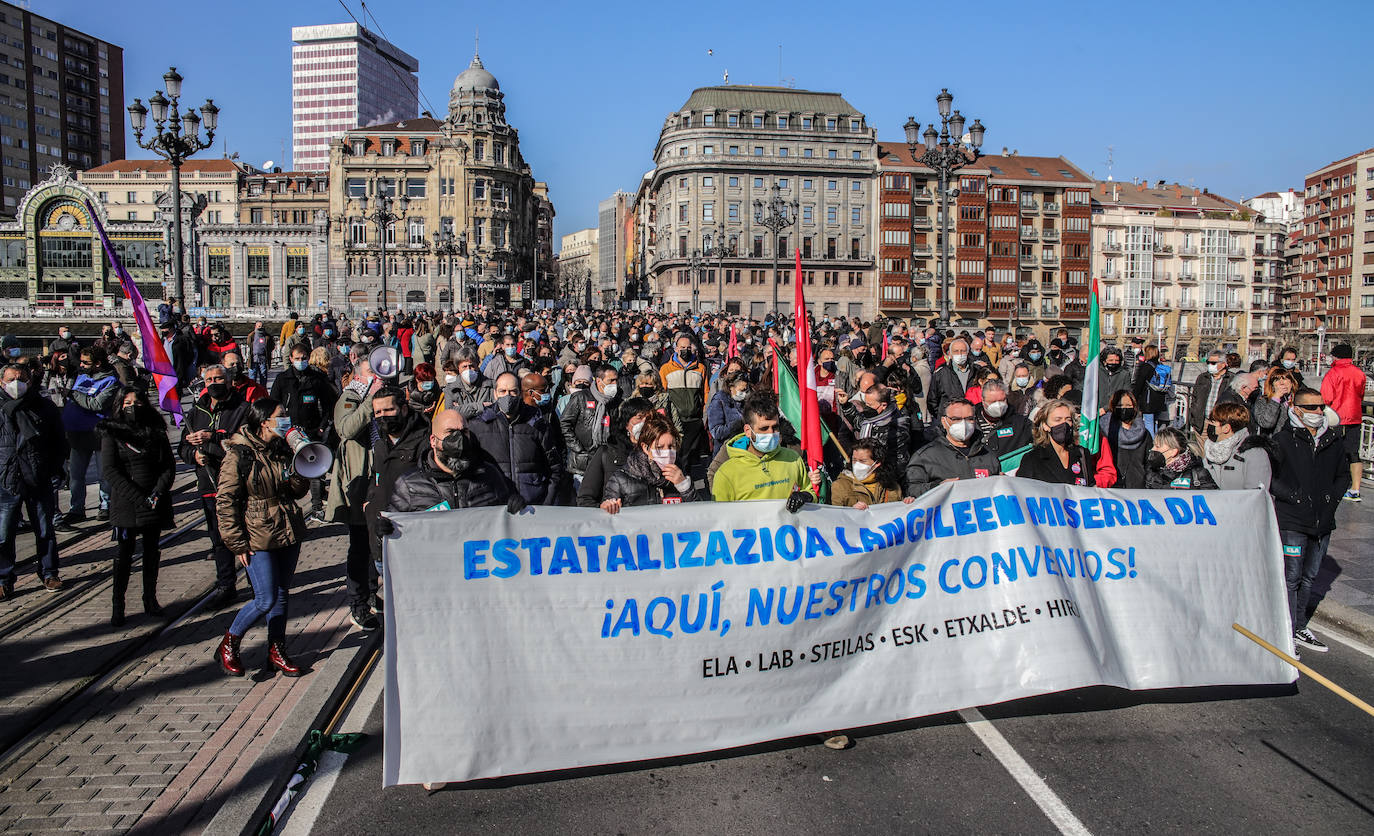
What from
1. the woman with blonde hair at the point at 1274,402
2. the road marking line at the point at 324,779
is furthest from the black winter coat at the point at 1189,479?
the road marking line at the point at 324,779

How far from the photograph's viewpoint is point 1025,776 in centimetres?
475

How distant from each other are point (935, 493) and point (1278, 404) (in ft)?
21.3

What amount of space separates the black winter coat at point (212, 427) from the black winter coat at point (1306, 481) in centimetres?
749

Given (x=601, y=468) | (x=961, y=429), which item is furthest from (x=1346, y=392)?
(x=601, y=468)

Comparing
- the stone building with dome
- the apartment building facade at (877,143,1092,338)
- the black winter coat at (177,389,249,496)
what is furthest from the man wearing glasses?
the stone building with dome

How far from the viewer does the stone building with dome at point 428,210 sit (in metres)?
97.5

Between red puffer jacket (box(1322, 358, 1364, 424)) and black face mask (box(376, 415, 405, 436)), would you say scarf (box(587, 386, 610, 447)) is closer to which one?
black face mask (box(376, 415, 405, 436))

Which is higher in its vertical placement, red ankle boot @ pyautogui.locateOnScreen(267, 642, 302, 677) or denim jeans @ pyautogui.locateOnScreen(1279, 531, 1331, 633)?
denim jeans @ pyautogui.locateOnScreen(1279, 531, 1331, 633)

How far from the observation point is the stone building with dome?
97500 mm

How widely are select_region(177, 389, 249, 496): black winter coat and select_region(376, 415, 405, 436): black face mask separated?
1398mm

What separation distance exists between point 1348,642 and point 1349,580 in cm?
167

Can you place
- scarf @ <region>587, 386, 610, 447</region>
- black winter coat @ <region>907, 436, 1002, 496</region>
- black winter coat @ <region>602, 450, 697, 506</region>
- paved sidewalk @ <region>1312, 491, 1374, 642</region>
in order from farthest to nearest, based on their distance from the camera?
scarf @ <region>587, 386, 610, 447</region>, paved sidewalk @ <region>1312, 491, 1374, 642</region>, black winter coat @ <region>907, 436, 1002, 496</region>, black winter coat @ <region>602, 450, 697, 506</region>

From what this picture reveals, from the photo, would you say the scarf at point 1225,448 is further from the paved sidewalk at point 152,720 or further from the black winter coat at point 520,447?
the paved sidewalk at point 152,720

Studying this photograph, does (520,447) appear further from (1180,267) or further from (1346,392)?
(1180,267)
